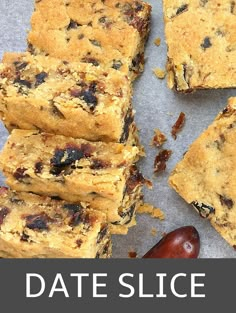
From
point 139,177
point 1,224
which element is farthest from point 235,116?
point 1,224

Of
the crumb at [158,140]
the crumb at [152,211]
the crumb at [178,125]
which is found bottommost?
the crumb at [152,211]

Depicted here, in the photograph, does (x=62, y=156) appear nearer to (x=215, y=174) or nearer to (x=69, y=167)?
(x=69, y=167)

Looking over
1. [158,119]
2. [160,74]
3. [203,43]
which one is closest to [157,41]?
[160,74]

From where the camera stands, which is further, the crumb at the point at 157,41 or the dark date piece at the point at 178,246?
the crumb at the point at 157,41

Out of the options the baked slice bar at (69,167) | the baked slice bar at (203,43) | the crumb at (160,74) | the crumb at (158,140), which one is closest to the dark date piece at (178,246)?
the baked slice bar at (69,167)

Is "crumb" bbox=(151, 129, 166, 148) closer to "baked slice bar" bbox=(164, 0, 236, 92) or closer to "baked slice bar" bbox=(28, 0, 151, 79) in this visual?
"baked slice bar" bbox=(164, 0, 236, 92)

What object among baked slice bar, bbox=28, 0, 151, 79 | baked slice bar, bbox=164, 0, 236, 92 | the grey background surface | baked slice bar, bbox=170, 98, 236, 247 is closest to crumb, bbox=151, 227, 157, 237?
the grey background surface

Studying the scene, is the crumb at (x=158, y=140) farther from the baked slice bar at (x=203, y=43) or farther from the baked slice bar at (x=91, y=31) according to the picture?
the baked slice bar at (x=91, y=31)
